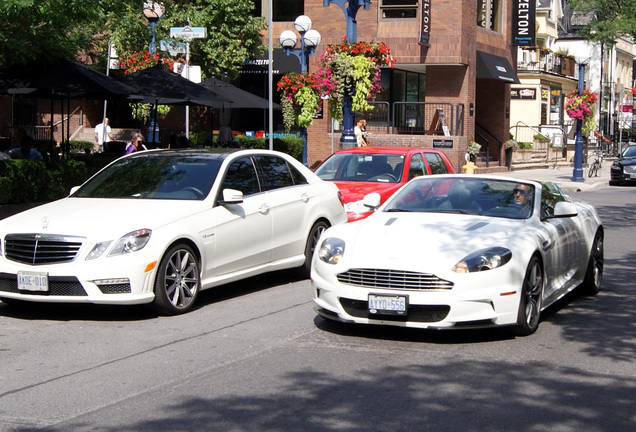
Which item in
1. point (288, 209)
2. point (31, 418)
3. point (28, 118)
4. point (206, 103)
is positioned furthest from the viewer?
point (28, 118)

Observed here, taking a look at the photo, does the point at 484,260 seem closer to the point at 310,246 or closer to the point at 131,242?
the point at 131,242

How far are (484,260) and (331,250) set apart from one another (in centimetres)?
139

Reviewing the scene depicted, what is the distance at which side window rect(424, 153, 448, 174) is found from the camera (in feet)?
48.4

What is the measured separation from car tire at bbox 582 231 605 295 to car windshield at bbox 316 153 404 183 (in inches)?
172

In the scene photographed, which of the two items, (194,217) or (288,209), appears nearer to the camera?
(194,217)

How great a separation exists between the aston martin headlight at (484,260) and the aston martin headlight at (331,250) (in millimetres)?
1085

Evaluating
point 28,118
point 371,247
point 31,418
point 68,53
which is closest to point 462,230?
point 371,247

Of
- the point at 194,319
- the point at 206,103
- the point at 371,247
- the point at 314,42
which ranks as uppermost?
the point at 314,42

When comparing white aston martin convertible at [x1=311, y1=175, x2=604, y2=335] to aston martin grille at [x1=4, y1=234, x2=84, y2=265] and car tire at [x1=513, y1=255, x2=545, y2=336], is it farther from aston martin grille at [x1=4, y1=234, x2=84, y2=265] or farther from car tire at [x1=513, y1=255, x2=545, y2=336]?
aston martin grille at [x1=4, y1=234, x2=84, y2=265]

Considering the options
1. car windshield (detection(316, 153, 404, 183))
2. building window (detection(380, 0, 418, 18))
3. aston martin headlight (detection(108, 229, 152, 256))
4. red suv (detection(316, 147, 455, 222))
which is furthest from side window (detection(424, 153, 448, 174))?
building window (detection(380, 0, 418, 18))

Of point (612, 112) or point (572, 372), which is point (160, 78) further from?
point (612, 112)

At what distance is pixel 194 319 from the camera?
859 cm

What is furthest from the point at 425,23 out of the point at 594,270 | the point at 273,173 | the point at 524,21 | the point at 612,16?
the point at 594,270

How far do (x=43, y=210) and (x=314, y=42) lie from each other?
16.4 metres
